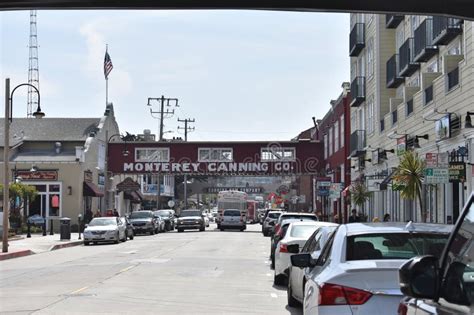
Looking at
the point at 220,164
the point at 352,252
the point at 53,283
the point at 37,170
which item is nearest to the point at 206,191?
the point at 220,164

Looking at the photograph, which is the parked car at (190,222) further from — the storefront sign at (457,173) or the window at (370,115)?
the storefront sign at (457,173)

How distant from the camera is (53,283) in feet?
54.0

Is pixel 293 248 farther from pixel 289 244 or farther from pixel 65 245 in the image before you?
pixel 65 245

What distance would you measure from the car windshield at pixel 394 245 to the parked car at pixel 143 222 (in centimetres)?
4050

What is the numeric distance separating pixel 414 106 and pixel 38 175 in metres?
30.8

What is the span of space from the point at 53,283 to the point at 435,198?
51.5 ft

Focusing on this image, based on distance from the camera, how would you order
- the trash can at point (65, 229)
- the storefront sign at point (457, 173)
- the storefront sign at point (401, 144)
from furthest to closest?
the trash can at point (65, 229) < the storefront sign at point (401, 144) < the storefront sign at point (457, 173)

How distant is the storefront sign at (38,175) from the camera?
50531 mm

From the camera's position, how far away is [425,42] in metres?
27.1

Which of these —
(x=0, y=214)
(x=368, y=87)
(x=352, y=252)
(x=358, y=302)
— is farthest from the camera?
(x=368, y=87)

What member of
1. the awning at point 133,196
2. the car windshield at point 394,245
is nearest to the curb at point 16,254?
the car windshield at point 394,245

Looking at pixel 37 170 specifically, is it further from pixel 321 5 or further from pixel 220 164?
pixel 321 5

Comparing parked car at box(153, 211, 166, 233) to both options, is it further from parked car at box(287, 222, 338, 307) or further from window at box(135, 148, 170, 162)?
parked car at box(287, 222, 338, 307)

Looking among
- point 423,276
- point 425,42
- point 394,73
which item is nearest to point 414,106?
point 425,42
